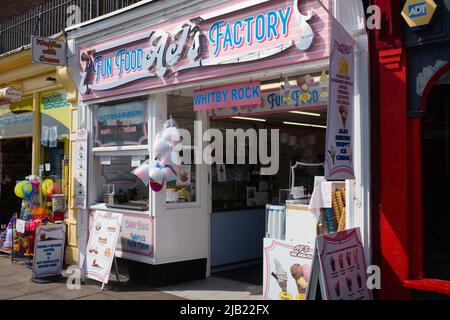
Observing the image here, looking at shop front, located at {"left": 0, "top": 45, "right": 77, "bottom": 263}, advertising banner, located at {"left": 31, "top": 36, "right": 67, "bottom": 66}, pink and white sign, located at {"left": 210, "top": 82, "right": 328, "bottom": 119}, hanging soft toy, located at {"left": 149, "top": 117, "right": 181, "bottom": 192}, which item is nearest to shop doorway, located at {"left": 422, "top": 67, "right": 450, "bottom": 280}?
pink and white sign, located at {"left": 210, "top": 82, "right": 328, "bottom": 119}

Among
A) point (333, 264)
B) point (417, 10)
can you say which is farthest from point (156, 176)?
point (417, 10)

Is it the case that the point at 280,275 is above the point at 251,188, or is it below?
below

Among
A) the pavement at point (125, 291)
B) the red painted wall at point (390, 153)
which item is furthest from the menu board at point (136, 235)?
the red painted wall at point (390, 153)

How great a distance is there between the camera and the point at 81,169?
8.00 metres

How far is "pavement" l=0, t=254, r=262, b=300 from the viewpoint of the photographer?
6.30 metres

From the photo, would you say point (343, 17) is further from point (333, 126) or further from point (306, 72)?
point (333, 126)

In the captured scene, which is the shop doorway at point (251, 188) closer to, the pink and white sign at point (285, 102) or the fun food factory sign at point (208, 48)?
the pink and white sign at point (285, 102)

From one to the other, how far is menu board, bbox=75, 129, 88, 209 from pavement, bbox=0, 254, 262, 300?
1.31m

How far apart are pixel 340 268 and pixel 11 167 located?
31.9 ft

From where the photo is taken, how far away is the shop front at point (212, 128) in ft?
17.5

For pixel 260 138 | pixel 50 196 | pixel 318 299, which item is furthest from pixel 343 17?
pixel 50 196

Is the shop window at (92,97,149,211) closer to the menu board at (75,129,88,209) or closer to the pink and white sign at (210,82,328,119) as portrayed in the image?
the menu board at (75,129,88,209)

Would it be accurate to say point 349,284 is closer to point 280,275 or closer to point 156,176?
point 280,275
